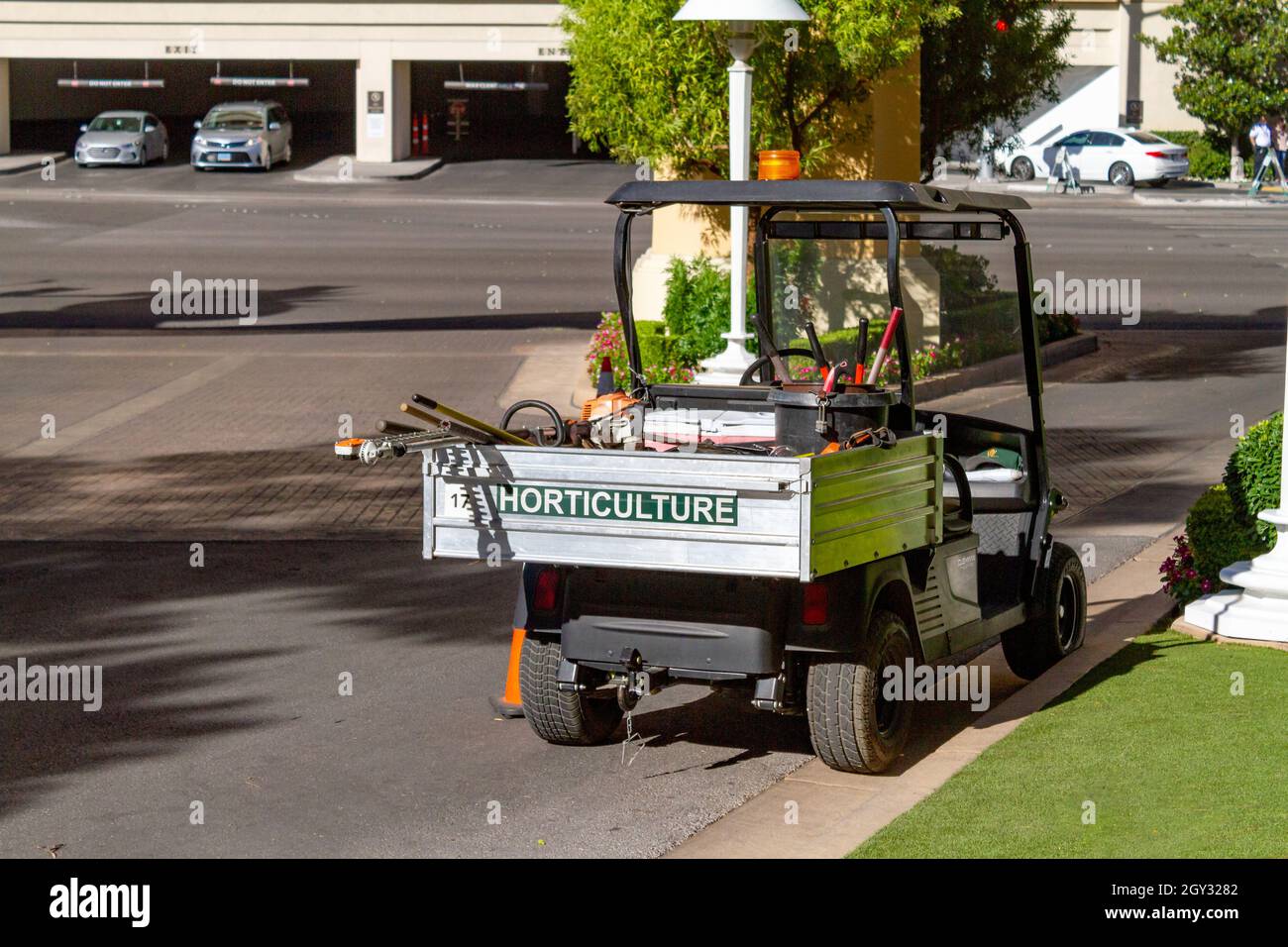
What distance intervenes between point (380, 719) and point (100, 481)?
227 inches

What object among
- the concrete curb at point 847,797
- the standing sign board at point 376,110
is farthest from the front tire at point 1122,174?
the concrete curb at point 847,797

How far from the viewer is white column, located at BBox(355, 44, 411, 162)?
159ft

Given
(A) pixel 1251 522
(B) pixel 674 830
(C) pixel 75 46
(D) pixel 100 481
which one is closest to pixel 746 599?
(B) pixel 674 830

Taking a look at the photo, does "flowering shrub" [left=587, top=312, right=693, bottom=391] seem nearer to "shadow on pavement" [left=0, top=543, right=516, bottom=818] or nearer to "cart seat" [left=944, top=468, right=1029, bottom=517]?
"shadow on pavement" [left=0, top=543, right=516, bottom=818]

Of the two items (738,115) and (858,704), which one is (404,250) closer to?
(738,115)

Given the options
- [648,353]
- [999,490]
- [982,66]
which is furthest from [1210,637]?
[982,66]

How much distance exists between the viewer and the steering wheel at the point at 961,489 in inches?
287

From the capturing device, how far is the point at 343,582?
32.3ft

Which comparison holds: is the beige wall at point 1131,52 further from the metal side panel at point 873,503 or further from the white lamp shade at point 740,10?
the metal side panel at point 873,503

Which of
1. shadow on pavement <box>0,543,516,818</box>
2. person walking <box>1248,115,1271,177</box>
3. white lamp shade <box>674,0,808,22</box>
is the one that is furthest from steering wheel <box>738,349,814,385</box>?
person walking <box>1248,115,1271,177</box>

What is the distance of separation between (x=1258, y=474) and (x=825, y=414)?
11.6 feet

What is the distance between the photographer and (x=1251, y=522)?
8891 mm

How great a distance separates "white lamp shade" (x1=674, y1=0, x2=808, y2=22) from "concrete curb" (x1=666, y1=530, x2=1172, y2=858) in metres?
5.92

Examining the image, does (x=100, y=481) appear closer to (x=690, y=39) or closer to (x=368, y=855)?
(x=690, y=39)
